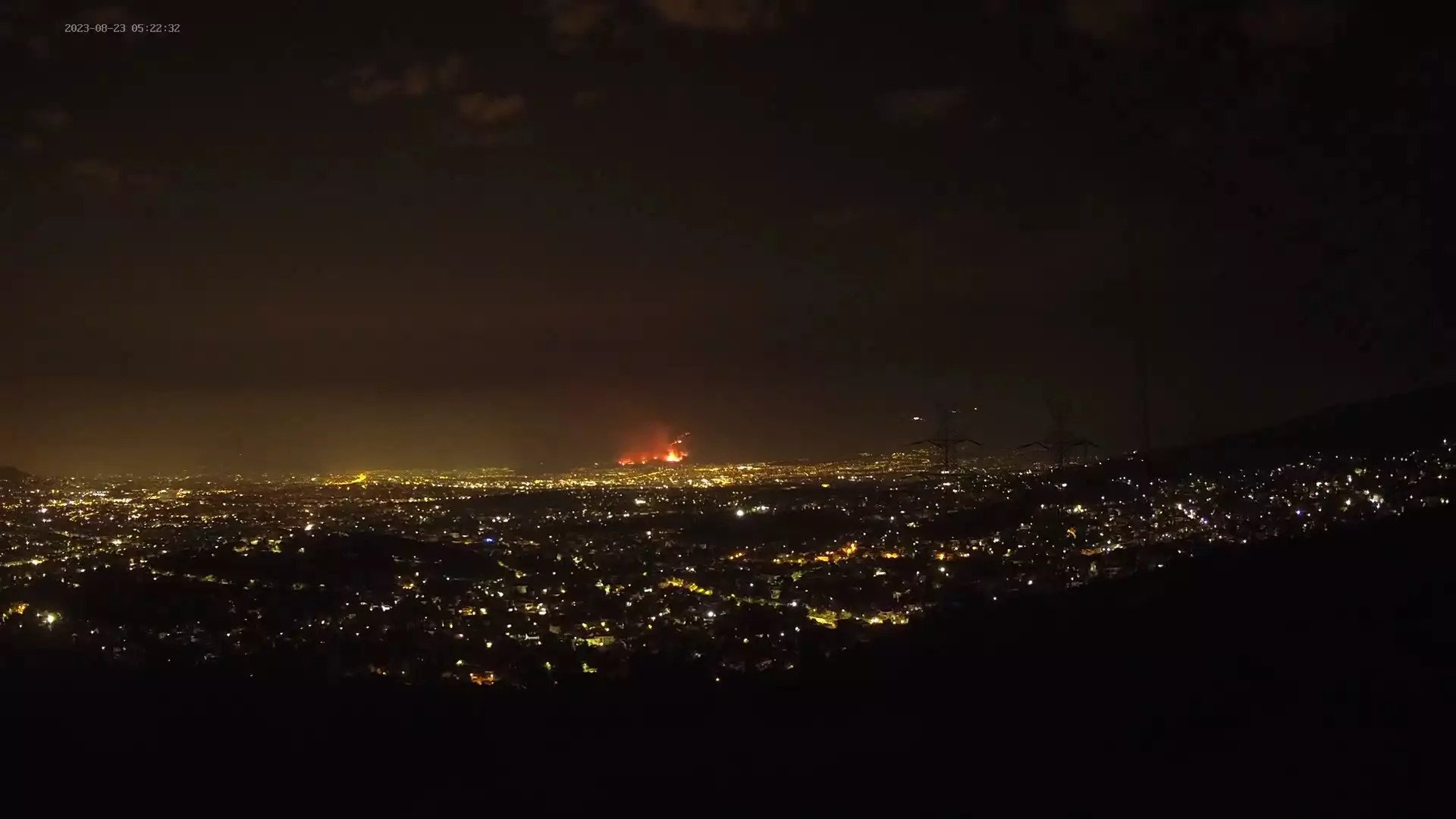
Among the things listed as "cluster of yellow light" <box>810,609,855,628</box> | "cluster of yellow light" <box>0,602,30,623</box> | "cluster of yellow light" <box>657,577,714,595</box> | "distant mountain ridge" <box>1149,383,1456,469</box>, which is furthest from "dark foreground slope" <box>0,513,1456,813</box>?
"distant mountain ridge" <box>1149,383,1456,469</box>

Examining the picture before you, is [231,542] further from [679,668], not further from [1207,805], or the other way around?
[1207,805]

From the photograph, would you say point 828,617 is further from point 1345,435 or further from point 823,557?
point 1345,435

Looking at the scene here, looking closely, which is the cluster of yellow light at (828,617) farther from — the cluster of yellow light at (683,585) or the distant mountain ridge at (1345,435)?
the distant mountain ridge at (1345,435)

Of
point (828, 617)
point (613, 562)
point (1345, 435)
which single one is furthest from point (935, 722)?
point (1345, 435)

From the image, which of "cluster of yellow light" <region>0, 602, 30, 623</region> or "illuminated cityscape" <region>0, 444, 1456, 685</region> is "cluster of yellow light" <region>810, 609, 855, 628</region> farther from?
"cluster of yellow light" <region>0, 602, 30, 623</region>

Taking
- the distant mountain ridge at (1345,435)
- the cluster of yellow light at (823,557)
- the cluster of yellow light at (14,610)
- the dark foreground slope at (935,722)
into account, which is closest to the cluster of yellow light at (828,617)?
the dark foreground slope at (935,722)
